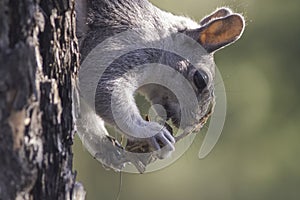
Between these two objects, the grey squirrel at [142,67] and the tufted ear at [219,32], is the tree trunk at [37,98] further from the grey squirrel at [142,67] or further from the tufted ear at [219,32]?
the tufted ear at [219,32]

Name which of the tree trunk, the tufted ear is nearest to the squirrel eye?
the tufted ear

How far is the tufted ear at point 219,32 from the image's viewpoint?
10.7 feet

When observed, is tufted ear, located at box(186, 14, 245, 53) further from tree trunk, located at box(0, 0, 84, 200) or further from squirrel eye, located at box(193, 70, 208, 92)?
tree trunk, located at box(0, 0, 84, 200)

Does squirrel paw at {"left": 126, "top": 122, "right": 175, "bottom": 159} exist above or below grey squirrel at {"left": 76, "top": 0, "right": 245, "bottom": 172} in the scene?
below

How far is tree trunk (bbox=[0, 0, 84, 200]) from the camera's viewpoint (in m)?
1.90

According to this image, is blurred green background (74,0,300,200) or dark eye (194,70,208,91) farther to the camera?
blurred green background (74,0,300,200)

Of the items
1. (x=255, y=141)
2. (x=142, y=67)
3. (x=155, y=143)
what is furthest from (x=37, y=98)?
(x=255, y=141)

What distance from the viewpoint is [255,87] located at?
8.45 m

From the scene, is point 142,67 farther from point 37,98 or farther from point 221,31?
point 37,98

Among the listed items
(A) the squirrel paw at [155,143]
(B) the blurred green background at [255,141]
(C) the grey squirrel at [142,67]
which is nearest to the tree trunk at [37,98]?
(A) the squirrel paw at [155,143]

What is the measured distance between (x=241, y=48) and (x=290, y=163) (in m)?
1.32

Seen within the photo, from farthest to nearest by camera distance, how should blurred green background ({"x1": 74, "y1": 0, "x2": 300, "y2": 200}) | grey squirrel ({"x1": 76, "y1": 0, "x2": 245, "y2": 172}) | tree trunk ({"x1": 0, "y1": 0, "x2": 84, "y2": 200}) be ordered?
blurred green background ({"x1": 74, "y1": 0, "x2": 300, "y2": 200})
grey squirrel ({"x1": 76, "y1": 0, "x2": 245, "y2": 172})
tree trunk ({"x1": 0, "y1": 0, "x2": 84, "y2": 200})

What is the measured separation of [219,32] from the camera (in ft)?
10.8

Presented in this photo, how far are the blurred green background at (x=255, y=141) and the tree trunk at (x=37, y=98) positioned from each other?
621 centimetres
